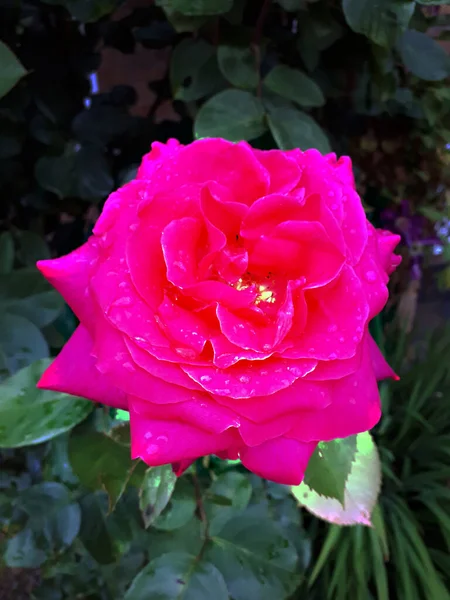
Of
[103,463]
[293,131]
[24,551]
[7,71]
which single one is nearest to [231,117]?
[293,131]

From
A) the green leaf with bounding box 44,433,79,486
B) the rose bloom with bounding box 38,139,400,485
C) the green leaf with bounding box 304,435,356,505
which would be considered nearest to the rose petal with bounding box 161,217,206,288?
the rose bloom with bounding box 38,139,400,485

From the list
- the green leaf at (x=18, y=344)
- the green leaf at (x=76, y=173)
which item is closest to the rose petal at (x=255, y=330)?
the green leaf at (x=18, y=344)

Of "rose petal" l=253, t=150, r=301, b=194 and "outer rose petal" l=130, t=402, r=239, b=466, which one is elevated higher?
"rose petal" l=253, t=150, r=301, b=194

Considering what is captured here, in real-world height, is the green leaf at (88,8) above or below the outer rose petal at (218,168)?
above

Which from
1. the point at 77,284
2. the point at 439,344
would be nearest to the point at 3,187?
the point at 77,284

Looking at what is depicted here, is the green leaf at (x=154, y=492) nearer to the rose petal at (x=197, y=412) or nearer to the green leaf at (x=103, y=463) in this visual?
the green leaf at (x=103, y=463)

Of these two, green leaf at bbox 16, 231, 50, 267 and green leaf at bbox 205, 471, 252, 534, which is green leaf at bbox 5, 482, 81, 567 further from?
green leaf at bbox 16, 231, 50, 267
